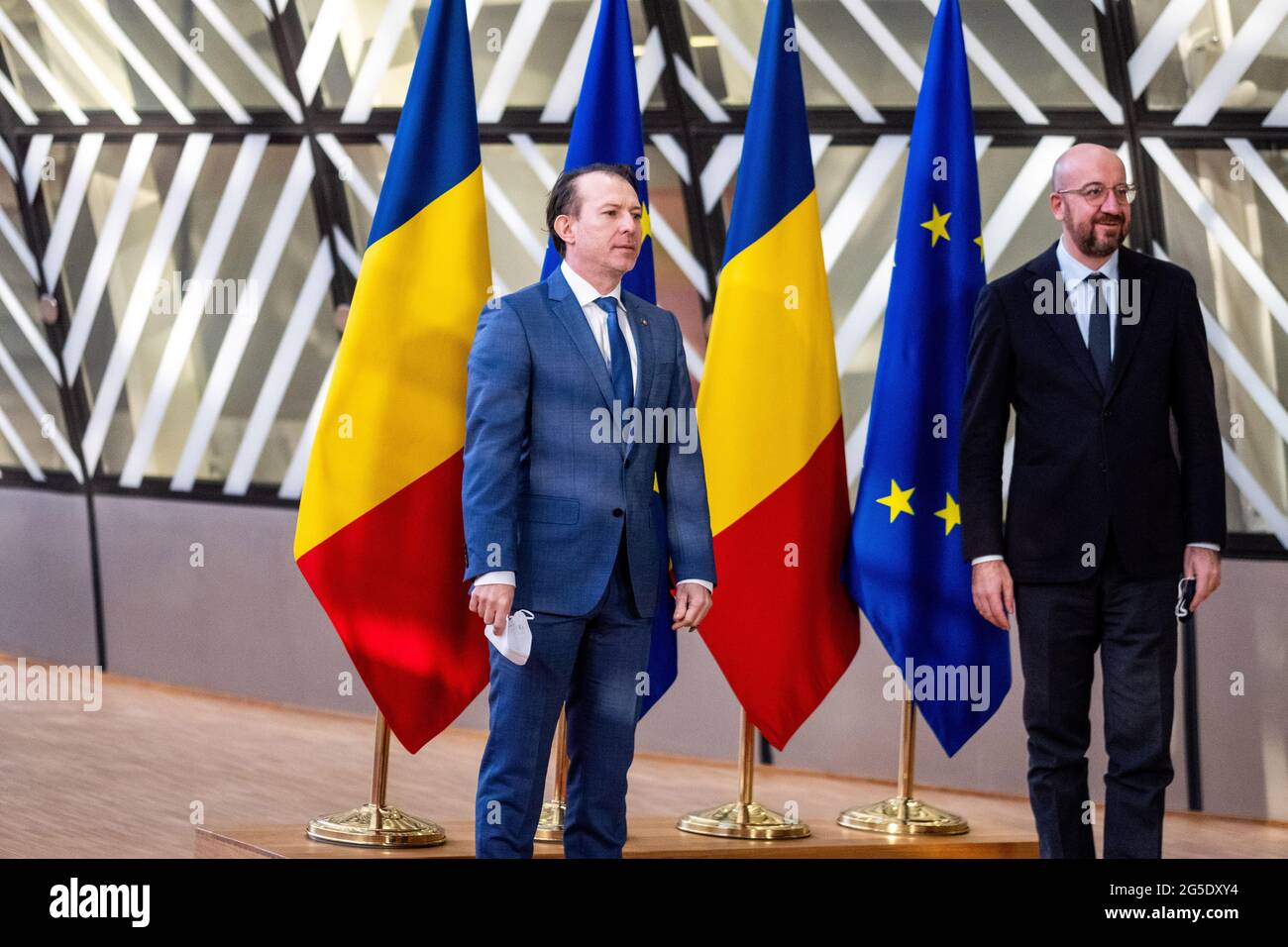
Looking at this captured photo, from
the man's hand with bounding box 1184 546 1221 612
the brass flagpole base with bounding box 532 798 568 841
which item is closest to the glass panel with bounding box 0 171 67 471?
the brass flagpole base with bounding box 532 798 568 841

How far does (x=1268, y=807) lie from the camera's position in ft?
19.4

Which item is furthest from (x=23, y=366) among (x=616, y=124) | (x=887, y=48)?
(x=616, y=124)

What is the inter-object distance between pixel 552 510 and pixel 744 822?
4.99ft

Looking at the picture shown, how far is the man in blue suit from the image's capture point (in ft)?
10.8

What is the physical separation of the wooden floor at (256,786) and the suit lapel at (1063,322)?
1.63 meters

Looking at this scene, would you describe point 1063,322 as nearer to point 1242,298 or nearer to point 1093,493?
point 1093,493

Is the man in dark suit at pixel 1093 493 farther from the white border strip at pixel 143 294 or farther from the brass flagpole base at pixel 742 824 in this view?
the white border strip at pixel 143 294

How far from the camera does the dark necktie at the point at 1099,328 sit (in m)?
3.61

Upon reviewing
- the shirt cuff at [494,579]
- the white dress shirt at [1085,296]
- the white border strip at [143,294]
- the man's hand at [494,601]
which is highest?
the white border strip at [143,294]

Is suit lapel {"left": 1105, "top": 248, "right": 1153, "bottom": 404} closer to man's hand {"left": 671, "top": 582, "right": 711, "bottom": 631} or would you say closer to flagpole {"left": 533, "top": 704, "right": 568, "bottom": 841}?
man's hand {"left": 671, "top": 582, "right": 711, "bottom": 631}

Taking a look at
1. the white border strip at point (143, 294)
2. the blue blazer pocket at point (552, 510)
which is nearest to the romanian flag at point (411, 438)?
the blue blazer pocket at point (552, 510)

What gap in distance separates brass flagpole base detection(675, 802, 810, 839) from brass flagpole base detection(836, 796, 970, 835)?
20 cm
